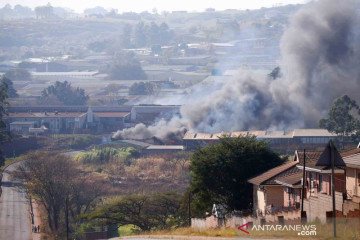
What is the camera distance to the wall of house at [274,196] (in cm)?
3342

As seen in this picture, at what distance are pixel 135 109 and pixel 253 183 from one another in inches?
2933

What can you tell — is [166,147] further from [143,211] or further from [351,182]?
[351,182]

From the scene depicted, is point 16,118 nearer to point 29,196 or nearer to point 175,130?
point 175,130

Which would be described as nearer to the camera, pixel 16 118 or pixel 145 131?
pixel 145 131

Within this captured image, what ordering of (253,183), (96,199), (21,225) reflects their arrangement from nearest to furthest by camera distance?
(253,183), (21,225), (96,199)

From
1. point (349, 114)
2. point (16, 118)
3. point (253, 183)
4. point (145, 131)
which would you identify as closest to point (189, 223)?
point (253, 183)

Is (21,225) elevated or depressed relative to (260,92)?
depressed

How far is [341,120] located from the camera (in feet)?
247

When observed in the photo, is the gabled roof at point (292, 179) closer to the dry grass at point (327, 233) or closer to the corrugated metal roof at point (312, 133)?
the dry grass at point (327, 233)

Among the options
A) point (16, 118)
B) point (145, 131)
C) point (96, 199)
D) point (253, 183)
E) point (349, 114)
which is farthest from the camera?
point (16, 118)

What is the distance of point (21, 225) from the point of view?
162 ft

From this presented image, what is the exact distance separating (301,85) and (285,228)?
5979cm

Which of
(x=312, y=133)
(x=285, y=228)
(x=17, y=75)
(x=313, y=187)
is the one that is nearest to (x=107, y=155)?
(x=312, y=133)

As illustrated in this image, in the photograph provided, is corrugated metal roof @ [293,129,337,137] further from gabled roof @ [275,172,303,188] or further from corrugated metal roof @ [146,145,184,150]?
gabled roof @ [275,172,303,188]
